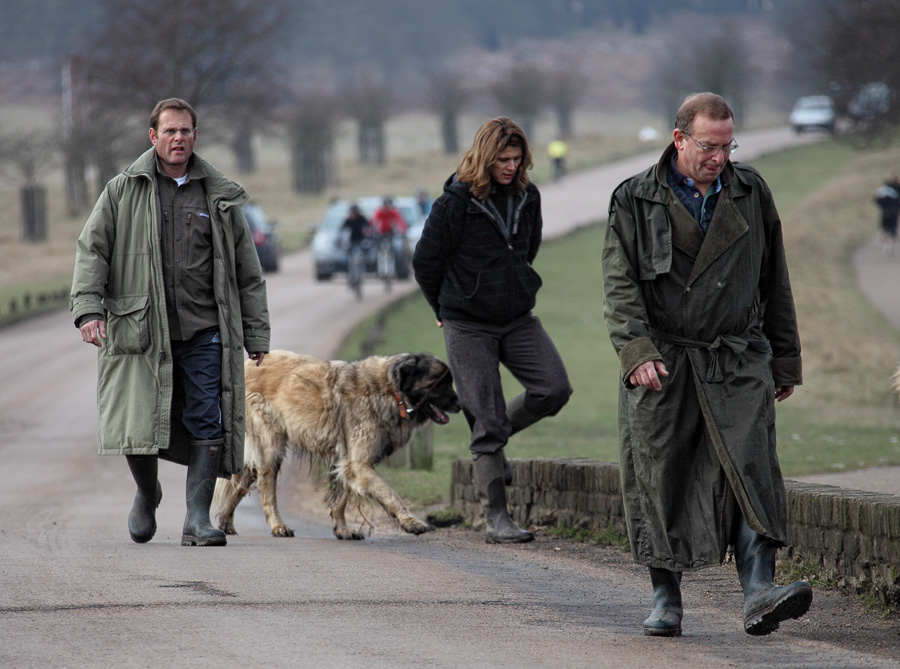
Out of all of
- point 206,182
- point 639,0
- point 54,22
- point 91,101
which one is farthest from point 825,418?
point 639,0

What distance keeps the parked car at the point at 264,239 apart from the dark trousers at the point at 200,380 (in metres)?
26.2

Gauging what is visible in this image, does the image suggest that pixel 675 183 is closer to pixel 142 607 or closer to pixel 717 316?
pixel 717 316

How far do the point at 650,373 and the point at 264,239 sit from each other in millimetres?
29133

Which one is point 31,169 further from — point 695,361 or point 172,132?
point 695,361

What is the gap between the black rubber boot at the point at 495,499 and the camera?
24.7 ft

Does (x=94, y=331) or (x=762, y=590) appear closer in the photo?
(x=762, y=590)

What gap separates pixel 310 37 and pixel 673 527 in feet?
481

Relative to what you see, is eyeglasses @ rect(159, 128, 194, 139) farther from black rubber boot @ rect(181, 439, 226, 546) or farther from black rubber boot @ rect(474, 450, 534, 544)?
black rubber boot @ rect(474, 450, 534, 544)

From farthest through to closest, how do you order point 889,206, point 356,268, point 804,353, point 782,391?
point 889,206 → point 356,268 → point 804,353 → point 782,391

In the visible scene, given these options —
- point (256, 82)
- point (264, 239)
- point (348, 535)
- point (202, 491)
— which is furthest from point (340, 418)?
point (256, 82)

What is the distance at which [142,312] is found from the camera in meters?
6.81

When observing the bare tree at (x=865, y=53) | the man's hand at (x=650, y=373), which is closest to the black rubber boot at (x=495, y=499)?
the man's hand at (x=650, y=373)

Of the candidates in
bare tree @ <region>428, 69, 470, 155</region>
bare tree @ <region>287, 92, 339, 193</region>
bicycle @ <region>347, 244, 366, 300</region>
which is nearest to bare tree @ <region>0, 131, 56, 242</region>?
bare tree @ <region>287, 92, 339, 193</region>

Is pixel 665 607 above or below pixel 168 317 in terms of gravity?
below
